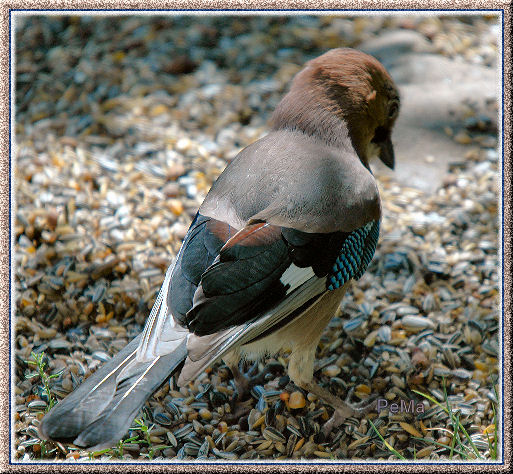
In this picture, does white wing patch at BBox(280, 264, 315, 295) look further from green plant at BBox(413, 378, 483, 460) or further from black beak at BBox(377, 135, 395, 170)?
black beak at BBox(377, 135, 395, 170)

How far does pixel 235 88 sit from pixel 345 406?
2.82 meters

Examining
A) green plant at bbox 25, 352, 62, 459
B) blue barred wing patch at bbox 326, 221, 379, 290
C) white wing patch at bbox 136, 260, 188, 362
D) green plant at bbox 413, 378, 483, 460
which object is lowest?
green plant at bbox 413, 378, 483, 460

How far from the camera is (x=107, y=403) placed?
9.07 feet

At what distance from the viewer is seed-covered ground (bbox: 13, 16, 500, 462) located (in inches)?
137

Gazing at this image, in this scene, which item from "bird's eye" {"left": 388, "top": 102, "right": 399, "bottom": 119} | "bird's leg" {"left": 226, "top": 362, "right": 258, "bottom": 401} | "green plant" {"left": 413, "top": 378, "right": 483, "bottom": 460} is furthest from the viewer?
"bird's eye" {"left": 388, "top": 102, "right": 399, "bottom": 119}

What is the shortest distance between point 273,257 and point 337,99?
1060 millimetres

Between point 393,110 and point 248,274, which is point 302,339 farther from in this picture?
point 393,110

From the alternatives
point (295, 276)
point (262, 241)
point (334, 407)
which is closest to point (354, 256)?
point (295, 276)

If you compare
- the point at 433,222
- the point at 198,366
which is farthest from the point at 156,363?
the point at 433,222

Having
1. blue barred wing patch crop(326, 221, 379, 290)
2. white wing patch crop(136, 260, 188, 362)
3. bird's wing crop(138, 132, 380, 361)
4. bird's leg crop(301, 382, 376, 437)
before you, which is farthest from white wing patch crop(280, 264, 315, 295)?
bird's leg crop(301, 382, 376, 437)

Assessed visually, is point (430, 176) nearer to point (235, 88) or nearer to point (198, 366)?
point (235, 88)

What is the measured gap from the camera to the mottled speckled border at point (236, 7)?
10.4 ft

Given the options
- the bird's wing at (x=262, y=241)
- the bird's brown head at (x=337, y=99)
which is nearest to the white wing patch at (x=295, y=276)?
the bird's wing at (x=262, y=241)

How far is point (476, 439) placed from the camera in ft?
11.3
